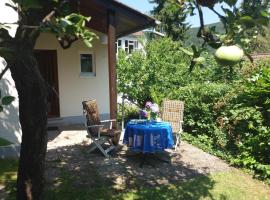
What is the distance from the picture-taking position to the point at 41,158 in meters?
4.57

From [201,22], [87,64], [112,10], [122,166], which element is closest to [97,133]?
[122,166]

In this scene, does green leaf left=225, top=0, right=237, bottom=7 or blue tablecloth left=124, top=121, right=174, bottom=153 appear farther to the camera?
blue tablecloth left=124, top=121, right=174, bottom=153

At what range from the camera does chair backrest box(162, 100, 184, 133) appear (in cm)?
1027

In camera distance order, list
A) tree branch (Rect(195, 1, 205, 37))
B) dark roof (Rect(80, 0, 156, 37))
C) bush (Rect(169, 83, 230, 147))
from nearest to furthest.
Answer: tree branch (Rect(195, 1, 205, 37)), dark roof (Rect(80, 0, 156, 37)), bush (Rect(169, 83, 230, 147))

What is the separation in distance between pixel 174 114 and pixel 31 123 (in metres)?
6.58

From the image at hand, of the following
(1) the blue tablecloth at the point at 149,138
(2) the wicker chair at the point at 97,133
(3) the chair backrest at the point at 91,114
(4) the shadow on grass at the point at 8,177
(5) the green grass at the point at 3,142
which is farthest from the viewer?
(3) the chair backrest at the point at 91,114

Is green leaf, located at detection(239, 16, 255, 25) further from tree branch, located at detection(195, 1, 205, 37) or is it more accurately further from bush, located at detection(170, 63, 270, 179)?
bush, located at detection(170, 63, 270, 179)

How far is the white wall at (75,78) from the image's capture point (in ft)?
43.2

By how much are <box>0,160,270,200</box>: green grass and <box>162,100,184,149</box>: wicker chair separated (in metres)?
2.64

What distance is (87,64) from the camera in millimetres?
13852

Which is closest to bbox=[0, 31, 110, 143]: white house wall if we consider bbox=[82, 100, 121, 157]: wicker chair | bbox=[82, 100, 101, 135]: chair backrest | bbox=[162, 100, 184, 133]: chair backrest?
bbox=[162, 100, 184, 133]: chair backrest

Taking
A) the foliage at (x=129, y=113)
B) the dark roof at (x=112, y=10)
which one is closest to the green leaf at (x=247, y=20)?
the dark roof at (x=112, y=10)

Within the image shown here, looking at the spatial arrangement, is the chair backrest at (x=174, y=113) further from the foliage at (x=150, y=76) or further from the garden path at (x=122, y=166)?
the foliage at (x=150, y=76)

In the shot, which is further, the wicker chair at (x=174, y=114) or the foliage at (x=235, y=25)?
the wicker chair at (x=174, y=114)
